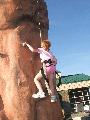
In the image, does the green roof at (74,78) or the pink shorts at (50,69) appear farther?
the green roof at (74,78)

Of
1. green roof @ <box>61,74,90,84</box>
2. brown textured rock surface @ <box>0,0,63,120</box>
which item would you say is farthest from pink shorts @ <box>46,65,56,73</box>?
green roof @ <box>61,74,90,84</box>

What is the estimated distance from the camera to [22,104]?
1350 centimetres

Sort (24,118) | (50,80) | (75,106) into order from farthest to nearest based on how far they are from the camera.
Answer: (75,106) → (24,118) → (50,80)

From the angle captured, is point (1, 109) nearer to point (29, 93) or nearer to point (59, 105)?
point (29, 93)

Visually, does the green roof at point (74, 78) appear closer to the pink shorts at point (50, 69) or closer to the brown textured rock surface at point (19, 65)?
the brown textured rock surface at point (19, 65)

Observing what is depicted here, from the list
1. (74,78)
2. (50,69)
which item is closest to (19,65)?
(50,69)

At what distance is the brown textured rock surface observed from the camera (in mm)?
13547

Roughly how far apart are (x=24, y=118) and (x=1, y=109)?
3.70 feet

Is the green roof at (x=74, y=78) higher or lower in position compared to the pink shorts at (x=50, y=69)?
lower

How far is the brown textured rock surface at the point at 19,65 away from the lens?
13547 mm

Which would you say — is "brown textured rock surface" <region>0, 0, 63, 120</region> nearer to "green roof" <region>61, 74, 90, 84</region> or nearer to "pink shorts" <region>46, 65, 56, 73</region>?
"pink shorts" <region>46, 65, 56, 73</region>

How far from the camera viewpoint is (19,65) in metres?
13.8

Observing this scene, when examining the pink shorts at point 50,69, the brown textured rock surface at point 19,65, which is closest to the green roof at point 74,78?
the brown textured rock surface at point 19,65

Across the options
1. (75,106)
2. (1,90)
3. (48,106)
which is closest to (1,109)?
(1,90)
